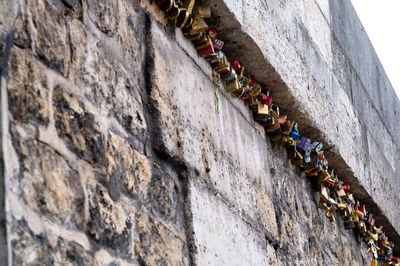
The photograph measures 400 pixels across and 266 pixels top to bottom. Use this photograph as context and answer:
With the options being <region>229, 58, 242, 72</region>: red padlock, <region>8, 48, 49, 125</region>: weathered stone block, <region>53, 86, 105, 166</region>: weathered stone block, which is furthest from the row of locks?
<region>8, 48, 49, 125</region>: weathered stone block

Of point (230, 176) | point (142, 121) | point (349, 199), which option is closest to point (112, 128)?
point (142, 121)

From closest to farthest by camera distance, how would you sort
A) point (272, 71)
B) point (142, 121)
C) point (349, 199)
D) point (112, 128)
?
point (112, 128), point (142, 121), point (272, 71), point (349, 199)

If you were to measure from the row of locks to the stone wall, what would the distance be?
5 cm

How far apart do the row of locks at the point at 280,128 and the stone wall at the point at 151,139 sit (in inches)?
1.8

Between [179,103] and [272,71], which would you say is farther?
[272,71]

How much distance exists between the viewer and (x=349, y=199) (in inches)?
175

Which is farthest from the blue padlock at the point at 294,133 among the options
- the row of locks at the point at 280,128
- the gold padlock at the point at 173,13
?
the gold padlock at the point at 173,13

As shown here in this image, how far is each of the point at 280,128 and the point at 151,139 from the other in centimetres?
138

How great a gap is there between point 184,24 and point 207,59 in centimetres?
27

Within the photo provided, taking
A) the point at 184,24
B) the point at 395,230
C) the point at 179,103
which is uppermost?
the point at 184,24

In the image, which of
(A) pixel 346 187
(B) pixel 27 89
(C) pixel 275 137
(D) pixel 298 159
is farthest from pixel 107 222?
(A) pixel 346 187

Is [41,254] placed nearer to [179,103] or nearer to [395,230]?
[179,103]

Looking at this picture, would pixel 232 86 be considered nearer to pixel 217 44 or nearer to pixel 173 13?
pixel 217 44

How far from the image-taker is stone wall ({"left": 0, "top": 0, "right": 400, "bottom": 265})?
1616 mm
